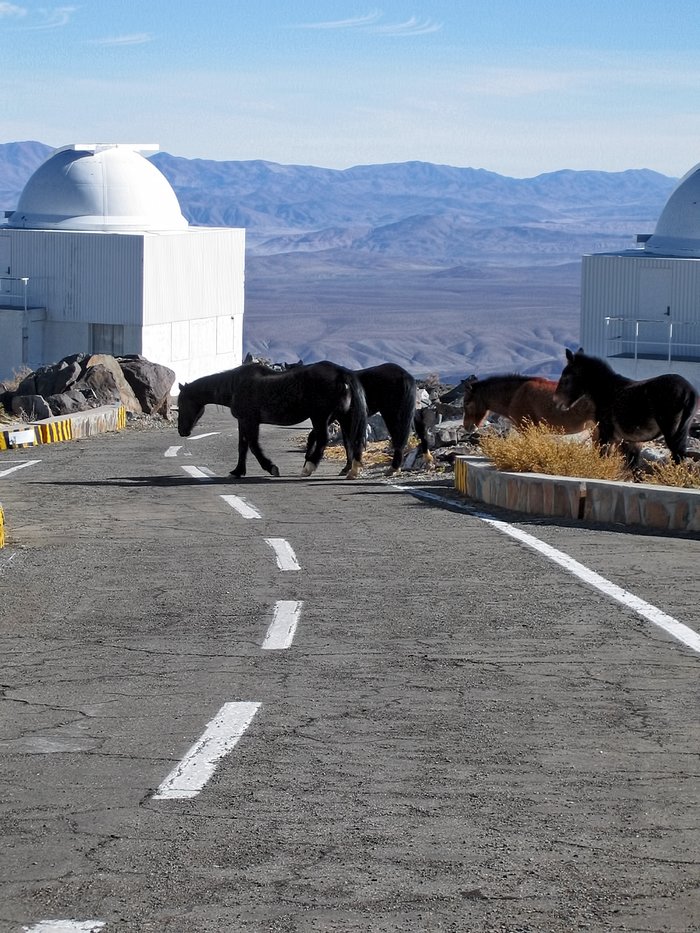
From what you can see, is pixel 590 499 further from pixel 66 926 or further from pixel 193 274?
pixel 193 274

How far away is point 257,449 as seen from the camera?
19.0m

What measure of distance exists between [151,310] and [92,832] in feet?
187

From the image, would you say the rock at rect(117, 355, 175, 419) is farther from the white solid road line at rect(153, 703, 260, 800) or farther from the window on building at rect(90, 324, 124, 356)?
the white solid road line at rect(153, 703, 260, 800)

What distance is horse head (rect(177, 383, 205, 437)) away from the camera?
2040 centimetres

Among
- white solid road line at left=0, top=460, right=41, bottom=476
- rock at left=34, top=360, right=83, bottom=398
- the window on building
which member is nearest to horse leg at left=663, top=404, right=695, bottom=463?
white solid road line at left=0, top=460, right=41, bottom=476

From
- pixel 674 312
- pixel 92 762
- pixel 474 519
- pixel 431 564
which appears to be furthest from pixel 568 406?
pixel 674 312

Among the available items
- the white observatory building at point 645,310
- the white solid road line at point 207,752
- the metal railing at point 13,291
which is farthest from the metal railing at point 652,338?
the white solid road line at point 207,752

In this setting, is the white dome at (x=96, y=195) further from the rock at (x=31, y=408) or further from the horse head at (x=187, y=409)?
the horse head at (x=187, y=409)

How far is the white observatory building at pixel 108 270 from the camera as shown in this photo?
60.9 meters

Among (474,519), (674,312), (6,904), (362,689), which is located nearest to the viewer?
(6,904)

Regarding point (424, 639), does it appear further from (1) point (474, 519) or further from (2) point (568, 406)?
(2) point (568, 406)

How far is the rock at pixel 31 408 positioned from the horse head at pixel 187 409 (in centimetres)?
1144

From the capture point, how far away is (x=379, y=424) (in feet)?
89.5

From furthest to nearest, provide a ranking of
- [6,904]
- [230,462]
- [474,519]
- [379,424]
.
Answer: [379,424] → [230,462] → [474,519] → [6,904]
